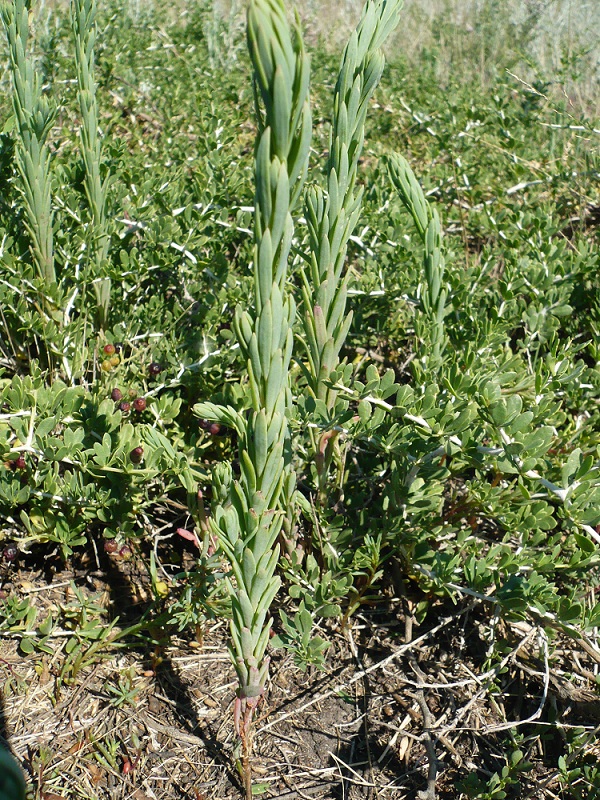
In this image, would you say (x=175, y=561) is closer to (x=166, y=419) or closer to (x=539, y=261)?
(x=166, y=419)

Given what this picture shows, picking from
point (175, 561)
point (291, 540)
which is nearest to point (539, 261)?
point (291, 540)

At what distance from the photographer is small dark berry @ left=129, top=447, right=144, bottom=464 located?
1.81 metres

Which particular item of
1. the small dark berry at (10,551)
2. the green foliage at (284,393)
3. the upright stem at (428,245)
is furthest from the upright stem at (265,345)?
the small dark berry at (10,551)

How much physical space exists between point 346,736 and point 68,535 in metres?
0.92

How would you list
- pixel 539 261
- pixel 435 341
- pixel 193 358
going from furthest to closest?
pixel 539 261 < pixel 193 358 < pixel 435 341

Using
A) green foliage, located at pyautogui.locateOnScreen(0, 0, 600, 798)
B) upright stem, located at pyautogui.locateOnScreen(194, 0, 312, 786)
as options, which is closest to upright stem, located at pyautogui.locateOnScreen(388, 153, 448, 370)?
green foliage, located at pyautogui.locateOnScreen(0, 0, 600, 798)

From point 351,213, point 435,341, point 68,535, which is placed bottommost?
point 68,535

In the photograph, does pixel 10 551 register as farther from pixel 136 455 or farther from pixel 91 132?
pixel 91 132

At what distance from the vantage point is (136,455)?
182cm

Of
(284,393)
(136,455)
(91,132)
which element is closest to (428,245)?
(284,393)

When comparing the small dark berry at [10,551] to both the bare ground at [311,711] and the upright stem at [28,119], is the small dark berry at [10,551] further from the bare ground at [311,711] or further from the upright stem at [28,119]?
the upright stem at [28,119]

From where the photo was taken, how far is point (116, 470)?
1801 millimetres

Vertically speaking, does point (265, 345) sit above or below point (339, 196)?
below

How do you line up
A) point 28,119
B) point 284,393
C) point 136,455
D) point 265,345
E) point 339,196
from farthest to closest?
point 28,119
point 136,455
point 339,196
point 284,393
point 265,345
